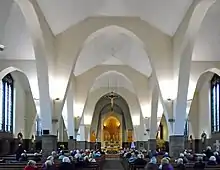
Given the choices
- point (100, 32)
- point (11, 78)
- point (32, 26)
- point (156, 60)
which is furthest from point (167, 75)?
point (11, 78)

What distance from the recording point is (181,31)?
16.9 metres

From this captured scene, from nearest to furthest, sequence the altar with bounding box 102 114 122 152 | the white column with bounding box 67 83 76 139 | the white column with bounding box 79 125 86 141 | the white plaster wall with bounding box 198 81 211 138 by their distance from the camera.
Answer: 1. the white column with bounding box 67 83 76 139
2. the white plaster wall with bounding box 198 81 211 138
3. the white column with bounding box 79 125 86 141
4. the altar with bounding box 102 114 122 152

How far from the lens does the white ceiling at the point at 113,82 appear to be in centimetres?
3067

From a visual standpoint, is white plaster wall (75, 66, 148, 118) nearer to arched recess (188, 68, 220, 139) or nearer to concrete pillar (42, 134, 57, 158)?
arched recess (188, 68, 220, 139)

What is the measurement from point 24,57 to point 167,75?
7.06 metres

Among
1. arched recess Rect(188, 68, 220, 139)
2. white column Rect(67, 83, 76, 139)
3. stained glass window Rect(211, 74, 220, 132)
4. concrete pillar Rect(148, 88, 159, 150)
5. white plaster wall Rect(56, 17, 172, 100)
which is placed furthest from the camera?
arched recess Rect(188, 68, 220, 139)

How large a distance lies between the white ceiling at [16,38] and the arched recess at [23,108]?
575 centimetres

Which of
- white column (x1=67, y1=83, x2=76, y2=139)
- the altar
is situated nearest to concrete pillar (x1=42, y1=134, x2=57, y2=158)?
white column (x1=67, y1=83, x2=76, y2=139)

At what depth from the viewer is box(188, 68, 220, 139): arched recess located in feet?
87.7

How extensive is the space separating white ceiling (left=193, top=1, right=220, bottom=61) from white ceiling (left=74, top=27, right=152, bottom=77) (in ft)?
11.7

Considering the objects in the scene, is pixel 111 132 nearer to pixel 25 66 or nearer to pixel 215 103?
pixel 215 103

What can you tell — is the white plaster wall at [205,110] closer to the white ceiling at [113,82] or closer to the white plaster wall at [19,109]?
the white ceiling at [113,82]

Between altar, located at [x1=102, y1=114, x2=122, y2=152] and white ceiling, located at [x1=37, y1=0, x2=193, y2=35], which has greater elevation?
white ceiling, located at [x1=37, y1=0, x2=193, y2=35]

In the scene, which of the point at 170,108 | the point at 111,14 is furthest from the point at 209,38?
the point at 111,14
